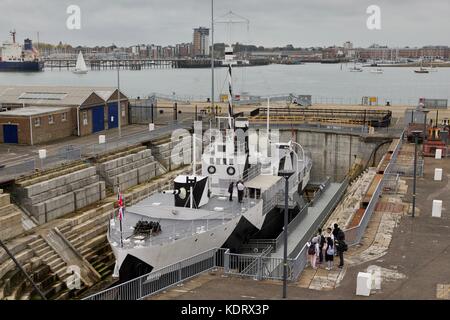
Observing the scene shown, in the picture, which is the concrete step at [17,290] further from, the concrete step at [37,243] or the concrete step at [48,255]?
the concrete step at [37,243]

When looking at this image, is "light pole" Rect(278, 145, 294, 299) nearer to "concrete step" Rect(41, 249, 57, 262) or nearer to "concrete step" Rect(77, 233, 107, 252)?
"concrete step" Rect(41, 249, 57, 262)

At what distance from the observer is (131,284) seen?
1477 centimetres

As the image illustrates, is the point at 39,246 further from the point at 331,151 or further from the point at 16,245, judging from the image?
the point at 331,151

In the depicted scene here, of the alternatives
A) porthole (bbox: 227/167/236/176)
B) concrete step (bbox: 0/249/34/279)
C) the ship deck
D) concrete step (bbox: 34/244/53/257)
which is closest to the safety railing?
the ship deck

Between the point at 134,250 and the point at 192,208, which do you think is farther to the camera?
the point at 192,208

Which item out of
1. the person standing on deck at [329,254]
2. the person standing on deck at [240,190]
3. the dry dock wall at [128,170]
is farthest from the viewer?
the dry dock wall at [128,170]

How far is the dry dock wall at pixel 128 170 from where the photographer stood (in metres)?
32.2

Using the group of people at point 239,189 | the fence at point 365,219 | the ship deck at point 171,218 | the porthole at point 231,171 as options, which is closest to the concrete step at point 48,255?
the ship deck at point 171,218

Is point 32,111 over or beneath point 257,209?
over

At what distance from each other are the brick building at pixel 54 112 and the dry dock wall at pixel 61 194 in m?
7.94

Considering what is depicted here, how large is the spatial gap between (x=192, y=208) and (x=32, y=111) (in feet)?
64.6

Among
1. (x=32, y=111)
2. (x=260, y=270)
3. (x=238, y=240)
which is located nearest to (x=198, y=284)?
(x=260, y=270)
